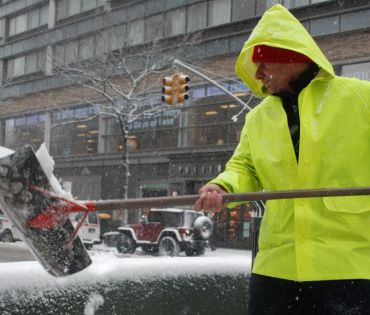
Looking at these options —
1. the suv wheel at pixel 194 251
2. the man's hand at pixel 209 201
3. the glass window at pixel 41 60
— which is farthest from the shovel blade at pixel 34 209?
the glass window at pixel 41 60

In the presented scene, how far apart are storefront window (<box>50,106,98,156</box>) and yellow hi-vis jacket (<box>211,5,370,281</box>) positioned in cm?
2989

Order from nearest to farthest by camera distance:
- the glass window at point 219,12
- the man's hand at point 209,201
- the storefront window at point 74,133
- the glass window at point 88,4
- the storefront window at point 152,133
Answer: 1. the man's hand at point 209,201
2. the glass window at point 219,12
3. the storefront window at point 152,133
4. the glass window at point 88,4
5. the storefront window at point 74,133

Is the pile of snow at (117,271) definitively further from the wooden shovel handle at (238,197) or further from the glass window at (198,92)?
the glass window at (198,92)

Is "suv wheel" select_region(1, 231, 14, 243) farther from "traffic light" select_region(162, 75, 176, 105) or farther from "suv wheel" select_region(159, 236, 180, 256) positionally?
"traffic light" select_region(162, 75, 176, 105)

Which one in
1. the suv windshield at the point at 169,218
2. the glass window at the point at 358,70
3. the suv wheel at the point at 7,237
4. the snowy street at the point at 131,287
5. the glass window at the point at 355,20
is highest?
the glass window at the point at 355,20

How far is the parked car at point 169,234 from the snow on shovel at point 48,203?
15.7m

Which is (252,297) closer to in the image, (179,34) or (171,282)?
(171,282)

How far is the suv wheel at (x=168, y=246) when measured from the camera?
1798 centimetres

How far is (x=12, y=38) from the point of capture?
125 ft

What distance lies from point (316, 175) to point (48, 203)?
100 centimetres

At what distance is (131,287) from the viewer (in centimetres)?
301

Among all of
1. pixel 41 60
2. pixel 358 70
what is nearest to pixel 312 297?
pixel 358 70

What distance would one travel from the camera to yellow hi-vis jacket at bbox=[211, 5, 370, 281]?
86.3 inches

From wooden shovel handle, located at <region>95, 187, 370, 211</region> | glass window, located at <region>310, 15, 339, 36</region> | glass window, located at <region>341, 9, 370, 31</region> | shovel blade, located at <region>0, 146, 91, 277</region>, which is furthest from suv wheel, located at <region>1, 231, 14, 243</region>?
wooden shovel handle, located at <region>95, 187, 370, 211</region>
